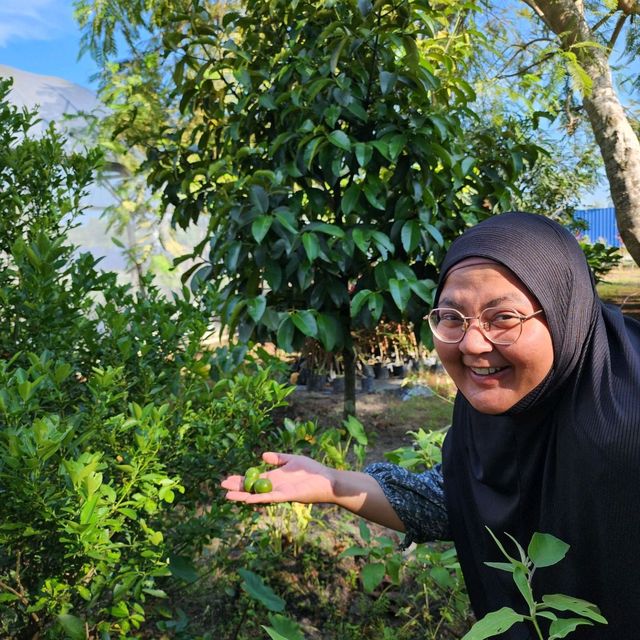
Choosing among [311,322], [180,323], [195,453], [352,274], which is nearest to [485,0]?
[352,274]

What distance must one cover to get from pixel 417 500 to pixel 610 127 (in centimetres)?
340

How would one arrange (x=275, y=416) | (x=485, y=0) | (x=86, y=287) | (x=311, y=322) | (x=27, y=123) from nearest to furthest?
1. (x=86, y=287)
2. (x=27, y=123)
3. (x=311, y=322)
4. (x=485, y=0)
5. (x=275, y=416)

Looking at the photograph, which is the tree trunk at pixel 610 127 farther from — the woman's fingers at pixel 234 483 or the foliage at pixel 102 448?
the woman's fingers at pixel 234 483

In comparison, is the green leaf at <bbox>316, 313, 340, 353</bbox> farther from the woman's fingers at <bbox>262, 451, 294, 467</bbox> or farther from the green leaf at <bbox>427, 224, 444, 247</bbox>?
the woman's fingers at <bbox>262, 451, 294, 467</bbox>

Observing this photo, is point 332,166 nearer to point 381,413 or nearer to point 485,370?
point 485,370

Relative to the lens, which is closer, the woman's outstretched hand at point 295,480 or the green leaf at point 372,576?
the woman's outstretched hand at point 295,480

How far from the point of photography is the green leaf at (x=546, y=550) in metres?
1.01

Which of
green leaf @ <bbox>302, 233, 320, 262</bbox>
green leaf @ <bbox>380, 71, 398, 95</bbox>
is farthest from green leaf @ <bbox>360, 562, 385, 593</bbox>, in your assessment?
green leaf @ <bbox>380, 71, 398, 95</bbox>

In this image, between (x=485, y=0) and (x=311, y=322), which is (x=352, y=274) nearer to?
(x=311, y=322)

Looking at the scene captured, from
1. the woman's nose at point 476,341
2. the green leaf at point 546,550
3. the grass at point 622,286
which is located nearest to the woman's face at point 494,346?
the woman's nose at point 476,341

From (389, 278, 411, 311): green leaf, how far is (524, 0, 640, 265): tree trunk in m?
2.05

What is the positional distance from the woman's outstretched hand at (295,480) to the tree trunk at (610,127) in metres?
3.33

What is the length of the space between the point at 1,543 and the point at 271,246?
199cm

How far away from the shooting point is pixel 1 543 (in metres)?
1.24
